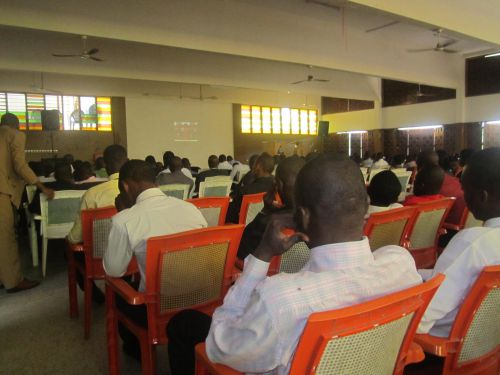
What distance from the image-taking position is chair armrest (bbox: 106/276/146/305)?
1.67 metres

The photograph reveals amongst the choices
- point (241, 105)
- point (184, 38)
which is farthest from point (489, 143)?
point (184, 38)

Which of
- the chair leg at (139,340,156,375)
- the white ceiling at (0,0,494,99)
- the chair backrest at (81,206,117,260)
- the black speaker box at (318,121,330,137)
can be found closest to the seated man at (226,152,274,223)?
the chair backrest at (81,206,117,260)

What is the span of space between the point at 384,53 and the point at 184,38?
5.38 meters

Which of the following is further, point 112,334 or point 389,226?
point 389,226

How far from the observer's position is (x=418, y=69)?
10.9 metres

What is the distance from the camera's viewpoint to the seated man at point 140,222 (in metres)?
1.88

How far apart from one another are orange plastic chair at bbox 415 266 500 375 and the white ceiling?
4.62 meters

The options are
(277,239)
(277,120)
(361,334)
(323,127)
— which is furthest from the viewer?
(277,120)

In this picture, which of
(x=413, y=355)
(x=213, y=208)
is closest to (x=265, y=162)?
(x=213, y=208)

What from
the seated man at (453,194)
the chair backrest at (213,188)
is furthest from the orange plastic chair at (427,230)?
the chair backrest at (213,188)

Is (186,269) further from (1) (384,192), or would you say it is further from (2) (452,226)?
(2) (452,226)

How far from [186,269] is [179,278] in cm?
5

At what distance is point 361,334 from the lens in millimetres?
902

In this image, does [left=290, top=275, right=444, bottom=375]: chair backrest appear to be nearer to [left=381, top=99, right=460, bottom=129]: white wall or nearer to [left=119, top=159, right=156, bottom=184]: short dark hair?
[left=119, top=159, right=156, bottom=184]: short dark hair
